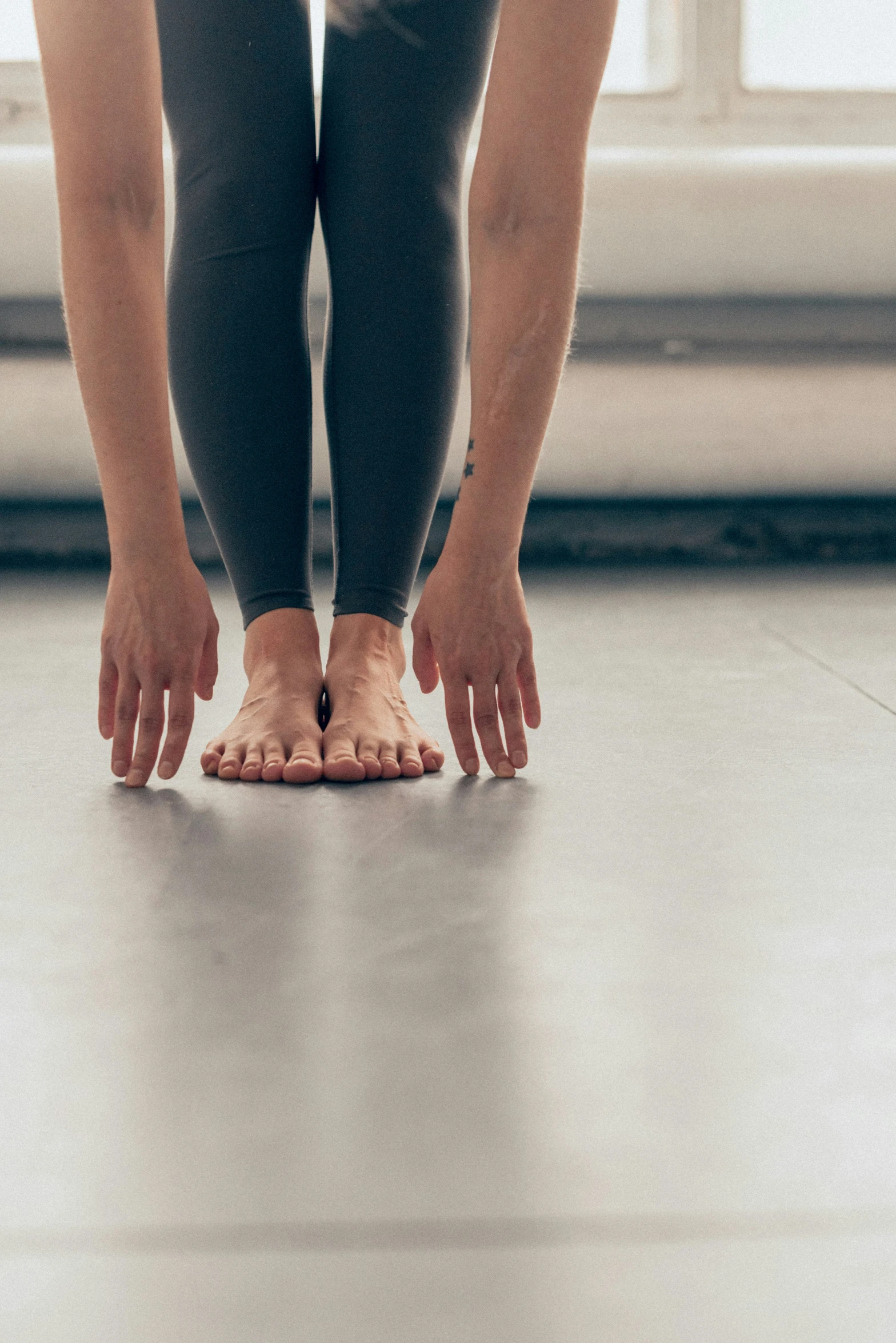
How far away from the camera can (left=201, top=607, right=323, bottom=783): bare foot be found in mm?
862

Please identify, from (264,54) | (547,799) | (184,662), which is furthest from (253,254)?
Result: (547,799)

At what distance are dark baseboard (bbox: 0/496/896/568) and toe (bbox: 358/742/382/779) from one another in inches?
45.4

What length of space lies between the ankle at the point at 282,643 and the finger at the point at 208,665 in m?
0.06

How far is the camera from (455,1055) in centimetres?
46

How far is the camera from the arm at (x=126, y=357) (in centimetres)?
85

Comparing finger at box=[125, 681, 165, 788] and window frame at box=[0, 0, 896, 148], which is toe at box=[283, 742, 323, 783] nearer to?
finger at box=[125, 681, 165, 788]

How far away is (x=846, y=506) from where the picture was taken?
2107 mm

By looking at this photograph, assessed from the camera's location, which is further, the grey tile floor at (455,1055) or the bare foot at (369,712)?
the bare foot at (369,712)

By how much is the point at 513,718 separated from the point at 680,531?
4.21 ft

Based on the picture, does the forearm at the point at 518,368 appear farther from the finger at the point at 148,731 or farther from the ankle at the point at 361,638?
the finger at the point at 148,731

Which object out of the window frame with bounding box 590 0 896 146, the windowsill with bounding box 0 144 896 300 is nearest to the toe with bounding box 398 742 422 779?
the windowsill with bounding box 0 144 896 300

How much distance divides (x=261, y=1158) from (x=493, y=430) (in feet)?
1.94

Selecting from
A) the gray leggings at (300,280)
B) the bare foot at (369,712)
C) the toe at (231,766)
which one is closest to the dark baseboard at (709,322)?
the gray leggings at (300,280)

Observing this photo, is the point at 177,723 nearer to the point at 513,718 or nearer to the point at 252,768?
the point at 252,768
